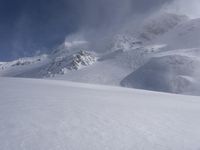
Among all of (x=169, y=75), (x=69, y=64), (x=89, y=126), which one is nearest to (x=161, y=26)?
(x=69, y=64)

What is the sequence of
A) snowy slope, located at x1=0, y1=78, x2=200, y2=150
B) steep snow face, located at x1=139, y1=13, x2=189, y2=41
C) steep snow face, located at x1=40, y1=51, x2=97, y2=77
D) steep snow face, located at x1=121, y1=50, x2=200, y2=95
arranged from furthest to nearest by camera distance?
steep snow face, located at x1=139, y1=13, x2=189, y2=41 < steep snow face, located at x1=40, y1=51, x2=97, y2=77 < steep snow face, located at x1=121, y1=50, x2=200, y2=95 < snowy slope, located at x1=0, y1=78, x2=200, y2=150

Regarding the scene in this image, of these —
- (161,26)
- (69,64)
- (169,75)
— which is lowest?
(169,75)

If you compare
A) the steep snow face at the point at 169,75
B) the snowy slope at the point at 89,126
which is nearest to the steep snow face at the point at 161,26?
the steep snow face at the point at 169,75

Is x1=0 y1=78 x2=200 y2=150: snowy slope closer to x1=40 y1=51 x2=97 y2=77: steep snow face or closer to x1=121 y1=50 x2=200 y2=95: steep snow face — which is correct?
x1=121 y1=50 x2=200 y2=95: steep snow face

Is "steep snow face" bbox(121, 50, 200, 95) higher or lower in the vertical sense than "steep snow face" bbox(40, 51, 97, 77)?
lower

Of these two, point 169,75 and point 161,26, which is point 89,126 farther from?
point 161,26

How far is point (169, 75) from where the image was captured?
6581cm

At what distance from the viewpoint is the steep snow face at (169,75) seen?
5802 cm

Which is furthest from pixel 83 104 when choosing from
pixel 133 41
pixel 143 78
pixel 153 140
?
pixel 133 41

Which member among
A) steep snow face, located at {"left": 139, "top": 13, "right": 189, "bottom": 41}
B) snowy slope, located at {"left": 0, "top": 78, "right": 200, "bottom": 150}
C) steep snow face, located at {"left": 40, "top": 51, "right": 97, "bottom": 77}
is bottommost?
snowy slope, located at {"left": 0, "top": 78, "right": 200, "bottom": 150}

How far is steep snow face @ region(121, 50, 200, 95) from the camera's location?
5802 centimetres

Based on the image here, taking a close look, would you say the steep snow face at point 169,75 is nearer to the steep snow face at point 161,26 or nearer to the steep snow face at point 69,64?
the steep snow face at point 69,64

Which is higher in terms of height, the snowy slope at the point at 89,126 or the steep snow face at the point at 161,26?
the steep snow face at the point at 161,26

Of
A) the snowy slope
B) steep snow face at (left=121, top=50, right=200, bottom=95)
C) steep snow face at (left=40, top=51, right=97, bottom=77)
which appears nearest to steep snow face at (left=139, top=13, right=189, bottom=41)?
steep snow face at (left=40, top=51, right=97, bottom=77)
